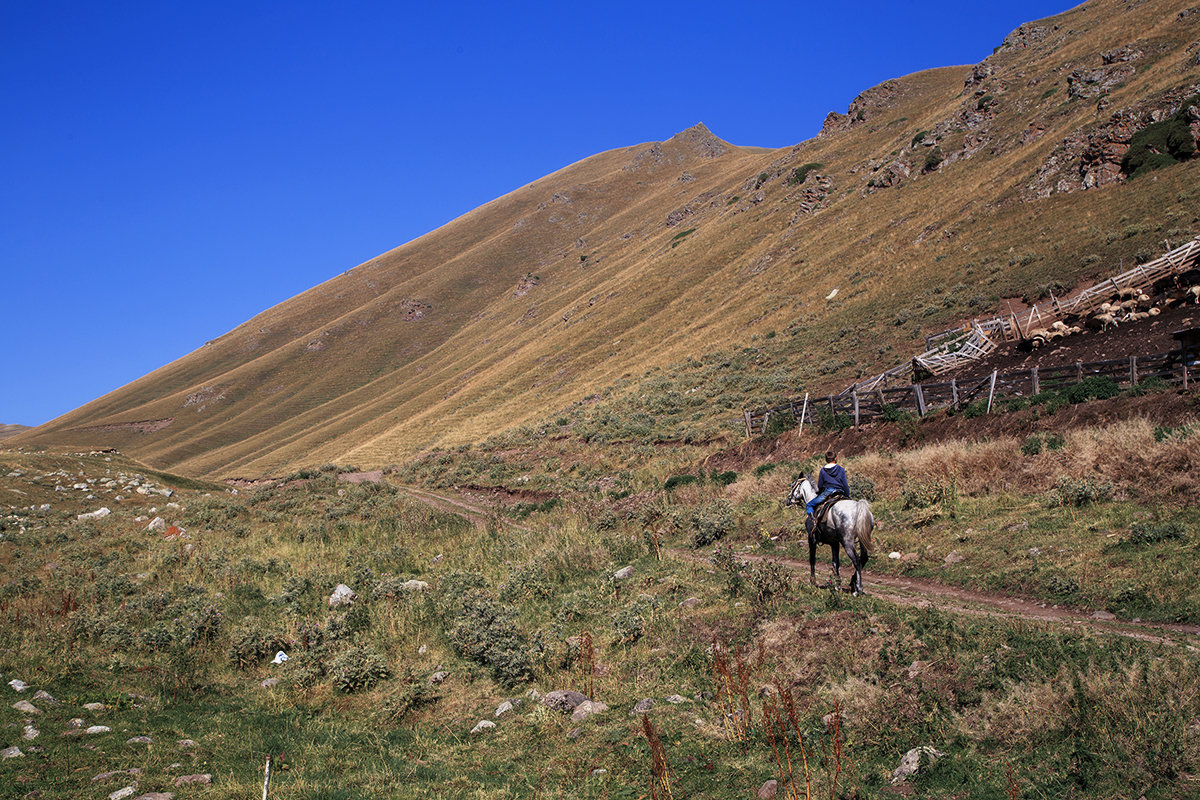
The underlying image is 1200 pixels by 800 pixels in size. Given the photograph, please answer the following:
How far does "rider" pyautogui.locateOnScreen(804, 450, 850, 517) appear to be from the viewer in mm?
10898

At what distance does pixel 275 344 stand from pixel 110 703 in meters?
139

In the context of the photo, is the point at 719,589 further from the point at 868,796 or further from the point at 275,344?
the point at 275,344

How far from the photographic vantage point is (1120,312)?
25031 millimetres

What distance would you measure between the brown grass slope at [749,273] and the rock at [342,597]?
27359mm

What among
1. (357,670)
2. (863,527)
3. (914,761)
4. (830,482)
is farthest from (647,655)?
(357,670)

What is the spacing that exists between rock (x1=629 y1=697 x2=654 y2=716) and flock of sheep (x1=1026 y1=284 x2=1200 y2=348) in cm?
2519

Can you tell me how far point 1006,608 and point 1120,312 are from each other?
72.4 ft

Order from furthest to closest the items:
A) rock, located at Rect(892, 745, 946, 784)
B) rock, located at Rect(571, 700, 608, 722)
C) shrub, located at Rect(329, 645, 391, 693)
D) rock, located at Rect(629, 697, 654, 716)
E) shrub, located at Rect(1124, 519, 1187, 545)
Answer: shrub, located at Rect(329, 645, 391, 693) < shrub, located at Rect(1124, 519, 1187, 545) < rock, located at Rect(571, 700, 608, 722) < rock, located at Rect(629, 697, 654, 716) < rock, located at Rect(892, 745, 946, 784)

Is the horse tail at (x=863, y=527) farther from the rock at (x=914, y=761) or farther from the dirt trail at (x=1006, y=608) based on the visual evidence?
the rock at (x=914, y=761)

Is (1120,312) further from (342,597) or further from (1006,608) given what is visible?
(342,597)

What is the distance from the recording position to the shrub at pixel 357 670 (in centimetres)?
1010

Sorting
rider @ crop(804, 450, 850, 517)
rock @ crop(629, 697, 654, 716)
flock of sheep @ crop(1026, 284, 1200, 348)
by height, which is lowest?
rock @ crop(629, 697, 654, 716)

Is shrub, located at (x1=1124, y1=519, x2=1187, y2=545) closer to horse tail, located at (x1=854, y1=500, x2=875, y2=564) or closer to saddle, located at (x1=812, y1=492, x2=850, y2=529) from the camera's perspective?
horse tail, located at (x1=854, y1=500, x2=875, y2=564)

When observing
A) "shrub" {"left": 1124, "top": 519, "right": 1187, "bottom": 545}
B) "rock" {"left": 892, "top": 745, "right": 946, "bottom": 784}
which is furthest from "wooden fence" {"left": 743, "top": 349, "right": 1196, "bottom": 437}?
"rock" {"left": 892, "top": 745, "right": 946, "bottom": 784}
